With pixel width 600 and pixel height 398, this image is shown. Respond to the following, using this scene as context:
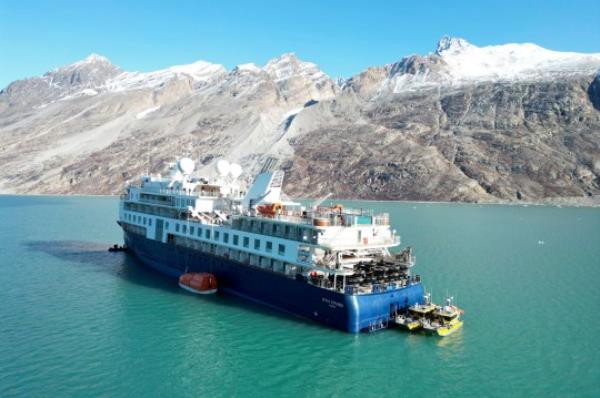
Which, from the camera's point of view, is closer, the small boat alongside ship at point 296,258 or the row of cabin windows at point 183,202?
the small boat alongside ship at point 296,258

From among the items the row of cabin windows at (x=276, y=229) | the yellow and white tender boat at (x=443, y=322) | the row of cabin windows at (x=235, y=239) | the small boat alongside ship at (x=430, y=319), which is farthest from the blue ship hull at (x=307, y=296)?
the row of cabin windows at (x=276, y=229)

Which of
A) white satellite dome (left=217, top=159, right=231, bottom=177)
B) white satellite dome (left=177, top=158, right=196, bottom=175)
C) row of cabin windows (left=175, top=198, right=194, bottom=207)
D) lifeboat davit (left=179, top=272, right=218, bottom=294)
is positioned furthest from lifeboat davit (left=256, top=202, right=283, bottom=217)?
white satellite dome (left=177, top=158, right=196, bottom=175)

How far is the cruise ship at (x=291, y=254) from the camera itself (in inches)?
1243

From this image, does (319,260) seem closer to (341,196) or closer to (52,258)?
(52,258)

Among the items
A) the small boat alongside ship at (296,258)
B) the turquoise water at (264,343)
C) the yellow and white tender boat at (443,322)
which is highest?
the small boat alongside ship at (296,258)

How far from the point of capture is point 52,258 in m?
56.3

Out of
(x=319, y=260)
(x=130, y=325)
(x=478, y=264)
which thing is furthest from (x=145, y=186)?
(x=478, y=264)

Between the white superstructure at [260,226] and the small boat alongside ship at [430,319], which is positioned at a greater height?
the white superstructure at [260,226]

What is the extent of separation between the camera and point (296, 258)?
33.6 meters

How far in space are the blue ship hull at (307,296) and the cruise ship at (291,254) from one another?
2.7 inches

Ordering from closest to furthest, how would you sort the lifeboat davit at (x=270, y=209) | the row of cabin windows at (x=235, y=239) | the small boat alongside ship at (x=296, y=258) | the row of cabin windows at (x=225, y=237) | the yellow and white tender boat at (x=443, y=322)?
the yellow and white tender boat at (x=443, y=322) → the small boat alongside ship at (x=296, y=258) → the row of cabin windows at (x=235, y=239) → the row of cabin windows at (x=225, y=237) → the lifeboat davit at (x=270, y=209)

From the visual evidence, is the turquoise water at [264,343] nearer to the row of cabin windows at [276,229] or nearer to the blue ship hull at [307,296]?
the blue ship hull at [307,296]

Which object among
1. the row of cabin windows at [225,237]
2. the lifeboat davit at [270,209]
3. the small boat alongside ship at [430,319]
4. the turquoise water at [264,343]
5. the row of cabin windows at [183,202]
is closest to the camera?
the turquoise water at [264,343]

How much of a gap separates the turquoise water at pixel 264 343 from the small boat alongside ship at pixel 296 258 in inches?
52.6
